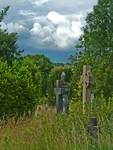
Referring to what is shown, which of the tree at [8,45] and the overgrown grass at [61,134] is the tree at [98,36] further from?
the overgrown grass at [61,134]

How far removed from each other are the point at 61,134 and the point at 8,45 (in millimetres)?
29599

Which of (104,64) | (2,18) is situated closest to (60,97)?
(2,18)

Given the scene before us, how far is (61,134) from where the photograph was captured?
8242 mm

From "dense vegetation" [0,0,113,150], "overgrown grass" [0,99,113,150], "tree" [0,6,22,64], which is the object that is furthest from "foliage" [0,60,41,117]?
"tree" [0,6,22,64]

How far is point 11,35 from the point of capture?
127 feet

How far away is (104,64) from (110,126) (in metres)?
37.2

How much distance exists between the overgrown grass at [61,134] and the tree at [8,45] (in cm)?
2647

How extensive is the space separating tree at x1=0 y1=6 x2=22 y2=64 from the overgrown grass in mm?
26470

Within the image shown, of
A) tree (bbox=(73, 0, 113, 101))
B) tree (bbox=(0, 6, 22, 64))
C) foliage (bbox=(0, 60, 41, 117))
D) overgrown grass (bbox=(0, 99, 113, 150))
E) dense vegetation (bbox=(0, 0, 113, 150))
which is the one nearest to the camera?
overgrown grass (bbox=(0, 99, 113, 150))

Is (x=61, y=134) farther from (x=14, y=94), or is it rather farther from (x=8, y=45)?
(x=8, y=45)

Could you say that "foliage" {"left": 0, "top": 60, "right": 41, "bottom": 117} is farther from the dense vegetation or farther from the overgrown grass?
the overgrown grass

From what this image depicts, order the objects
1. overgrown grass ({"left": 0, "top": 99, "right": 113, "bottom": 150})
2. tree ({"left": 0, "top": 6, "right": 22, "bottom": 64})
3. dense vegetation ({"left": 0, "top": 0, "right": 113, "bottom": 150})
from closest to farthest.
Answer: overgrown grass ({"left": 0, "top": 99, "right": 113, "bottom": 150})
dense vegetation ({"left": 0, "top": 0, "right": 113, "bottom": 150})
tree ({"left": 0, "top": 6, "right": 22, "bottom": 64})

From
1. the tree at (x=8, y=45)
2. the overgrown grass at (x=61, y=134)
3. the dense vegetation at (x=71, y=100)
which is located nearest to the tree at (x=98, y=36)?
the dense vegetation at (x=71, y=100)

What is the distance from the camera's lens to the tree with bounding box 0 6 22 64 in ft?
121
